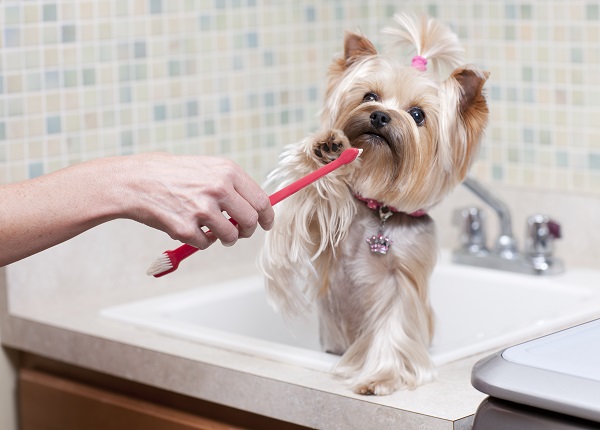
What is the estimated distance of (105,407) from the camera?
1517 mm

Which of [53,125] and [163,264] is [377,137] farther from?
[53,125]

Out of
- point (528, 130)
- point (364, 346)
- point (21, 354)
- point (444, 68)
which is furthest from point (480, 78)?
point (21, 354)

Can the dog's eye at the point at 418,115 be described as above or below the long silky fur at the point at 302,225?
above

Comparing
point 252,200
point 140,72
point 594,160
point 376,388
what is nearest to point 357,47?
point 252,200

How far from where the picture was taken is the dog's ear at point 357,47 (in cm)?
131

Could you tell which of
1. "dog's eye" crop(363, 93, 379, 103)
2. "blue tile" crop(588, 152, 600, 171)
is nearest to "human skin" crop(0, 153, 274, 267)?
"dog's eye" crop(363, 93, 379, 103)

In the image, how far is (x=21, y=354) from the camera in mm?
1660

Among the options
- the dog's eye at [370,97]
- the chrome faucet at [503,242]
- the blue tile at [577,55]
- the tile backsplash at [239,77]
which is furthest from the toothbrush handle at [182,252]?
the blue tile at [577,55]

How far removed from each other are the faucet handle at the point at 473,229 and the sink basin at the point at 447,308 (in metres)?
0.05

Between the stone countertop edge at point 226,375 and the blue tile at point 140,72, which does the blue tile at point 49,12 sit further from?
the stone countertop edge at point 226,375

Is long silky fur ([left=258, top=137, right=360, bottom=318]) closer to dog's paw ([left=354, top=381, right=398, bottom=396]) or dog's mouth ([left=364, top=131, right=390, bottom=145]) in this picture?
dog's mouth ([left=364, top=131, right=390, bottom=145])

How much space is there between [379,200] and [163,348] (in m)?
0.38

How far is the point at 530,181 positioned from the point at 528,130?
0.30 feet

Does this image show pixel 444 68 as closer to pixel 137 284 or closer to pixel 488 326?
pixel 488 326
